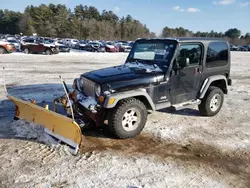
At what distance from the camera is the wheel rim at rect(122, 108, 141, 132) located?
192 inches

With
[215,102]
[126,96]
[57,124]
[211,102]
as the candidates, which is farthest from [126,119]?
[215,102]

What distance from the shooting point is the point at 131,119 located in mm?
4965

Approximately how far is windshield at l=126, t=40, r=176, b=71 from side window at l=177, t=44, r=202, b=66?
219 millimetres

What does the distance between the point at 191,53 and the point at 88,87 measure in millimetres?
2453

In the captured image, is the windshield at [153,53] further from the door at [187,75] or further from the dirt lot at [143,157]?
the dirt lot at [143,157]

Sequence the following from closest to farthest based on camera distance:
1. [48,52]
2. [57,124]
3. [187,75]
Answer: [57,124] → [187,75] → [48,52]

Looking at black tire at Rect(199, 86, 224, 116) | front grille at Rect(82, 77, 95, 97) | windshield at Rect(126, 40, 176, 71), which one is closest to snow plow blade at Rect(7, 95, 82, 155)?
front grille at Rect(82, 77, 95, 97)

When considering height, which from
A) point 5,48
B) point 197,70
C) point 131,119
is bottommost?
point 131,119

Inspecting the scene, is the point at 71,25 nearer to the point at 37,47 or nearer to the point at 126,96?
the point at 37,47

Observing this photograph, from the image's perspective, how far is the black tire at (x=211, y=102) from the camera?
20.5 feet

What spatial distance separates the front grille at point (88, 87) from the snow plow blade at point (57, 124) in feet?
3.03

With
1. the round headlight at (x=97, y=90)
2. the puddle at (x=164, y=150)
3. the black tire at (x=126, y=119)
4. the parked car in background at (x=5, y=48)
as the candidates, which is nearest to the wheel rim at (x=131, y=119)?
the black tire at (x=126, y=119)

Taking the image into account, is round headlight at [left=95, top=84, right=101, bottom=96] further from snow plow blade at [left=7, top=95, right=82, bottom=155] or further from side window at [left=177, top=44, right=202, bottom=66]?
side window at [left=177, top=44, right=202, bottom=66]

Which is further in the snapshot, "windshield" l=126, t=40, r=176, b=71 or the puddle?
"windshield" l=126, t=40, r=176, b=71
